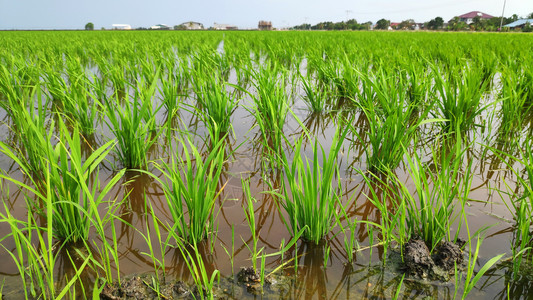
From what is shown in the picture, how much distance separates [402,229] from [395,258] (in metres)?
0.12

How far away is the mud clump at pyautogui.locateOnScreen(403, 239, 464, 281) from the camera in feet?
3.77

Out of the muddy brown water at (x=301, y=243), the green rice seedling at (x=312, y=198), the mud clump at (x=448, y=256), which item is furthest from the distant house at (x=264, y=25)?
the mud clump at (x=448, y=256)

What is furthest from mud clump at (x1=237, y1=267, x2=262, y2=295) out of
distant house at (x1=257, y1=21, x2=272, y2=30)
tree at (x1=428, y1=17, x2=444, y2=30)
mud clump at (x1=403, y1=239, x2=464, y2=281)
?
distant house at (x1=257, y1=21, x2=272, y2=30)

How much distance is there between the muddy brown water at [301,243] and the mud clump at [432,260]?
0.03 meters

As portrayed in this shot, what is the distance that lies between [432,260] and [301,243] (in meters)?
0.44

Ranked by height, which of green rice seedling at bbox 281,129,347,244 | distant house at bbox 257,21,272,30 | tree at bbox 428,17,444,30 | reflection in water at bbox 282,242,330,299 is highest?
distant house at bbox 257,21,272,30

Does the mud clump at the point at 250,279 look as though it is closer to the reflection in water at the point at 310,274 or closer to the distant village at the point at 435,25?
the reflection in water at the point at 310,274

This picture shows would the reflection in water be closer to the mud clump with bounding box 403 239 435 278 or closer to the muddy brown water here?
the muddy brown water

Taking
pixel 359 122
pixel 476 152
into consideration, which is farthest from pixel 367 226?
pixel 359 122

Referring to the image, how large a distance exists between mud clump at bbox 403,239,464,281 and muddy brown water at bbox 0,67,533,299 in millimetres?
33

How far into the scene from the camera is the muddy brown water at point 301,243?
3.61 ft

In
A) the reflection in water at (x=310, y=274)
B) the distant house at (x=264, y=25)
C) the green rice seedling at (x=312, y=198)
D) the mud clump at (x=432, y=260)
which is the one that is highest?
the distant house at (x=264, y=25)

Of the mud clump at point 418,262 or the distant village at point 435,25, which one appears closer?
the mud clump at point 418,262

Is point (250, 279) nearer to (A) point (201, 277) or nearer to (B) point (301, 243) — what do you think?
(A) point (201, 277)
